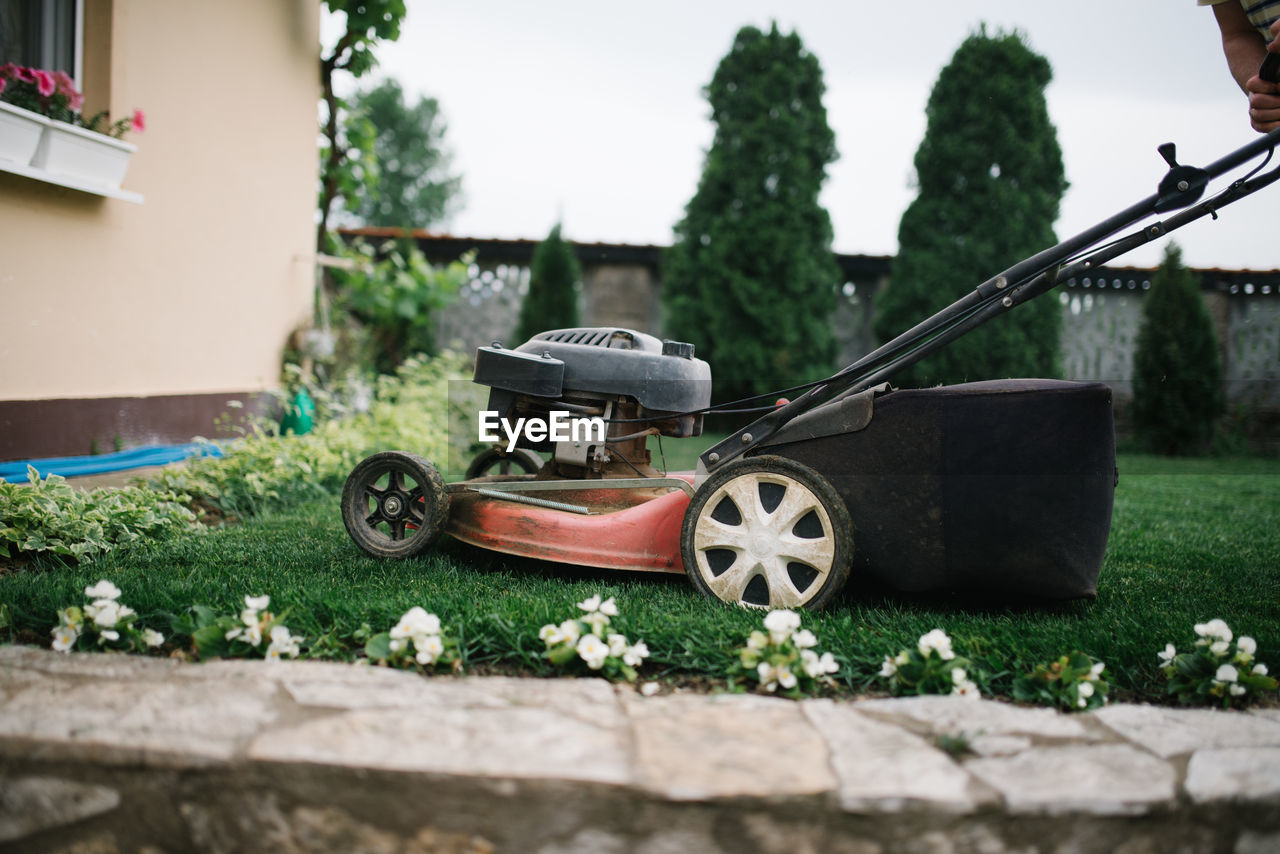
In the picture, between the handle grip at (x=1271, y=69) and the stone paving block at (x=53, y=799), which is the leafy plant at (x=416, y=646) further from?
the handle grip at (x=1271, y=69)

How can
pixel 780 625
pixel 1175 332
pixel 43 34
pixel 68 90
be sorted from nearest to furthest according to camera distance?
1. pixel 780 625
2. pixel 68 90
3. pixel 43 34
4. pixel 1175 332

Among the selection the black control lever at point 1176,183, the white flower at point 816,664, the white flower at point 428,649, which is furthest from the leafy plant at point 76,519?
the black control lever at point 1176,183

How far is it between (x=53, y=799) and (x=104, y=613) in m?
0.48

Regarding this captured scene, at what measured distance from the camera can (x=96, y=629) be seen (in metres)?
1.81

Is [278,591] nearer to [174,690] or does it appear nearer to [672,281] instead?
[174,690]

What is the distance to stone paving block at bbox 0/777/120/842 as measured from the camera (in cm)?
138

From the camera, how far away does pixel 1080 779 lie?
4.50 ft

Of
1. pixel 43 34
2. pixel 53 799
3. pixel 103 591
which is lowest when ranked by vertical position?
pixel 53 799

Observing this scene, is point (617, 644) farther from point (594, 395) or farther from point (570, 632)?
point (594, 395)

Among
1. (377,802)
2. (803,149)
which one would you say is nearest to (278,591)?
(377,802)

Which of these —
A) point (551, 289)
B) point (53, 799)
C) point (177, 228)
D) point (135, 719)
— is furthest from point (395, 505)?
point (551, 289)

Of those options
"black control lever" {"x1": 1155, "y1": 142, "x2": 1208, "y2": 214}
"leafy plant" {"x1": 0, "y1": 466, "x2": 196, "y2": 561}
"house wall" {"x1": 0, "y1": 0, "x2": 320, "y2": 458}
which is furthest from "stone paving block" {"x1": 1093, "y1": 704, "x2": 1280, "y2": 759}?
"house wall" {"x1": 0, "y1": 0, "x2": 320, "y2": 458}

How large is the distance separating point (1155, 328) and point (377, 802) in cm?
801

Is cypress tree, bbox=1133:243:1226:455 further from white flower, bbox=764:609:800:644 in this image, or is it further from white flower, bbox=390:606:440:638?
white flower, bbox=390:606:440:638
